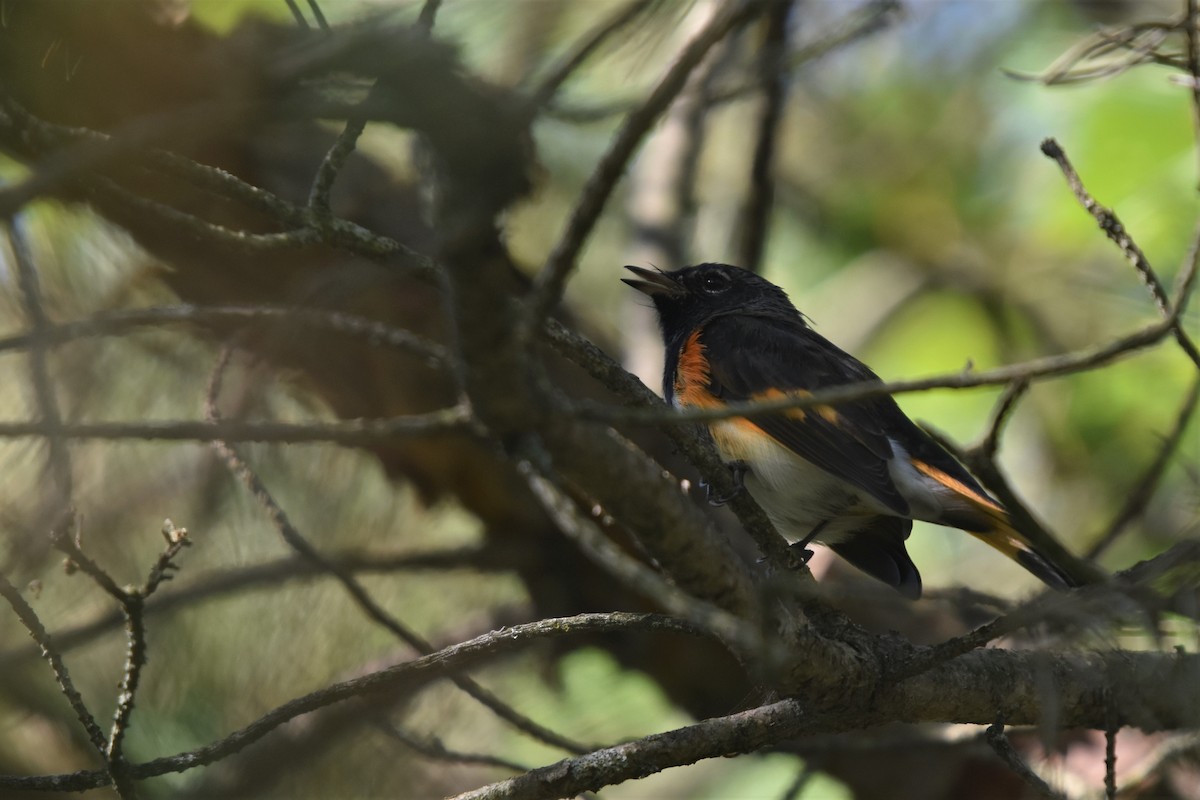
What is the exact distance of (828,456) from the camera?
3246mm

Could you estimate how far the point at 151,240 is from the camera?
352 cm

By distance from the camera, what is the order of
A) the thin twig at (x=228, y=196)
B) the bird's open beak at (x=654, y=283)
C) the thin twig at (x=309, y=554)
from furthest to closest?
the bird's open beak at (x=654, y=283)
the thin twig at (x=309, y=554)
the thin twig at (x=228, y=196)

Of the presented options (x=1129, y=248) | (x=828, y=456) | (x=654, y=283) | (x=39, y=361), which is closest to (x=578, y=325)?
(x=654, y=283)

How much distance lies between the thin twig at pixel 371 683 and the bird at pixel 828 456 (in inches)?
39.9

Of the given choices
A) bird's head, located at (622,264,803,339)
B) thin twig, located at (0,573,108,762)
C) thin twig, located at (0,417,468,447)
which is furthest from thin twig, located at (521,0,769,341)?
bird's head, located at (622,264,803,339)

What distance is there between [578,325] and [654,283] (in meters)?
0.53

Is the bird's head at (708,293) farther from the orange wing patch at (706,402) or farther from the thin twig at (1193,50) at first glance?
the thin twig at (1193,50)

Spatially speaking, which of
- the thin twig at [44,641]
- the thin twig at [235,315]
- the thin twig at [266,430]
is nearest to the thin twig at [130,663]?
the thin twig at [44,641]

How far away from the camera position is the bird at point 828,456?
318 centimetres

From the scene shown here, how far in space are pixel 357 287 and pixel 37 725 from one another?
2451 mm

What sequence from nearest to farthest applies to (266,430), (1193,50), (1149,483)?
(266,430), (1193,50), (1149,483)

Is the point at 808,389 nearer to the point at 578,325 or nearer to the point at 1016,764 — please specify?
the point at 578,325

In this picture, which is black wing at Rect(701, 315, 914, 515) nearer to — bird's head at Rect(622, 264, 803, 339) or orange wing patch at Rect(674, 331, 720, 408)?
orange wing patch at Rect(674, 331, 720, 408)

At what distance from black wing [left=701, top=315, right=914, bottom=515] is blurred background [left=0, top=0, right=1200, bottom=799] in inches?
33.3
